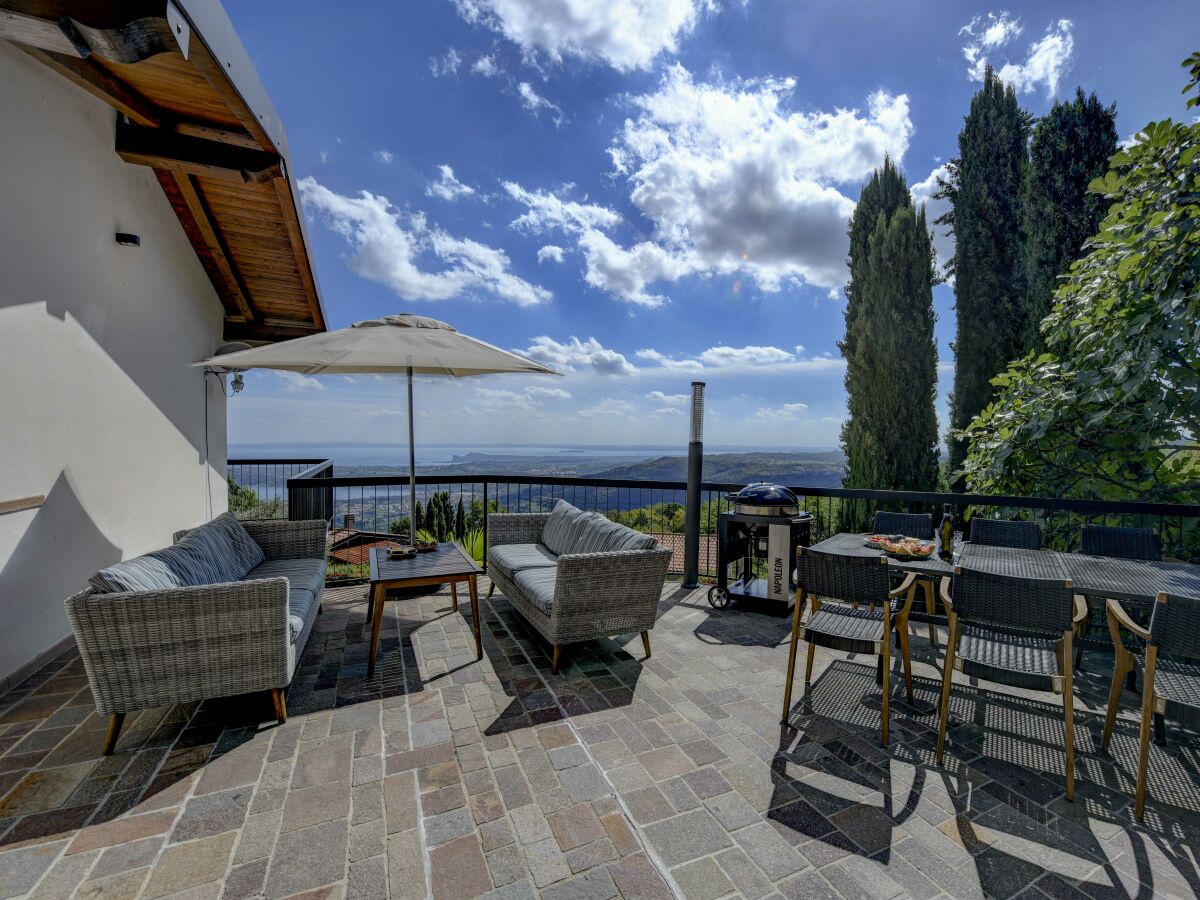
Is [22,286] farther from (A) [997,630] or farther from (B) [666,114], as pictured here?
(B) [666,114]

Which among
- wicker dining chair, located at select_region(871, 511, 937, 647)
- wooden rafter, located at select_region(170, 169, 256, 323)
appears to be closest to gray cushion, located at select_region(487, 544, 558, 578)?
wicker dining chair, located at select_region(871, 511, 937, 647)

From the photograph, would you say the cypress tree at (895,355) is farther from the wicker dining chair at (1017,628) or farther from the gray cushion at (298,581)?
the gray cushion at (298,581)

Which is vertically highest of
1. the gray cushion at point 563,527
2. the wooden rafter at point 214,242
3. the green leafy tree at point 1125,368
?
the wooden rafter at point 214,242

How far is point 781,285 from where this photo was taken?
11.6 meters

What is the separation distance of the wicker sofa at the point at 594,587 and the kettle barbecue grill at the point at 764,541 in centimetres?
124

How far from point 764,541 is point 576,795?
2.88 meters

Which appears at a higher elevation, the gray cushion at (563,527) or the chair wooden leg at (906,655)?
the gray cushion at (563,527)

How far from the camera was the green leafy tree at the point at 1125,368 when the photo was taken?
3.39 m

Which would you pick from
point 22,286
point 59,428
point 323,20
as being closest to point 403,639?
point 59,428

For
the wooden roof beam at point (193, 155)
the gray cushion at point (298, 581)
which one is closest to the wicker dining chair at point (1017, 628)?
the gray cushion at point (298, 581)

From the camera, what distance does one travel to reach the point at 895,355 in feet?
37.0

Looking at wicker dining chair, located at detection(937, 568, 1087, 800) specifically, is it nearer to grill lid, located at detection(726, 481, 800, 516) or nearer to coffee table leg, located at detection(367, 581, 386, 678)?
grill lid, located at detection(726, 481, 800, 516)

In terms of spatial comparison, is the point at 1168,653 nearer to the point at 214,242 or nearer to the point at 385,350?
the point at 385,350

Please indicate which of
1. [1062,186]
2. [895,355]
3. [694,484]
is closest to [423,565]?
[694,484]
